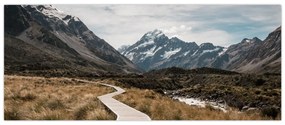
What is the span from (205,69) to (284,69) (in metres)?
184

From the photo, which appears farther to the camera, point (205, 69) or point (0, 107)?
point (205, 69)

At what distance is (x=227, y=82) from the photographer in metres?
123

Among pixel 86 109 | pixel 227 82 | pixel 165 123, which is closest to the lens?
pixel 165 123

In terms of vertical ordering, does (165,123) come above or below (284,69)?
below

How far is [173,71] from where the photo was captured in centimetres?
19412
